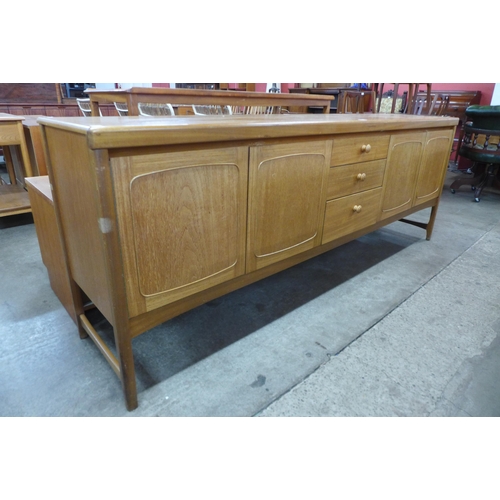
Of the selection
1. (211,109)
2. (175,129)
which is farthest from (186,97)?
(211,109)

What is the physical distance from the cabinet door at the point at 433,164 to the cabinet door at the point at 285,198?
36.7 inches

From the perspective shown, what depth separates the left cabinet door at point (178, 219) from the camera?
2.84ft

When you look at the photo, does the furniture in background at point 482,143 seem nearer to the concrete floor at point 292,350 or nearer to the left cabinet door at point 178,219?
the concrete floor at point 292,350

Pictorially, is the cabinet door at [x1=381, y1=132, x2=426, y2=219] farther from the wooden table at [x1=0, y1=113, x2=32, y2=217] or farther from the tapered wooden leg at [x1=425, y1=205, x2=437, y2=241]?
the wooden table at [x1=0, y1=113, x2=32, y2=217]

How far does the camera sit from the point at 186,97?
1.79 metres

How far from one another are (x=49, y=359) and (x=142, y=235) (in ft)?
2.15

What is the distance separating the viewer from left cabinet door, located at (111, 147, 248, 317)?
87 centimetres

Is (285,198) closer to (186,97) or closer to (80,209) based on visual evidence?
(80,209)

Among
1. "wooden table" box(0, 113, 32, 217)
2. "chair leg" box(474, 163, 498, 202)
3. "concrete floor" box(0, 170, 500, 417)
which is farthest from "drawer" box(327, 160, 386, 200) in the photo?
"chair leg" box(474, 163, 498, 202)

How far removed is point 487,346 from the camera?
1.38 metres

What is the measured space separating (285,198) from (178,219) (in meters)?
0.43

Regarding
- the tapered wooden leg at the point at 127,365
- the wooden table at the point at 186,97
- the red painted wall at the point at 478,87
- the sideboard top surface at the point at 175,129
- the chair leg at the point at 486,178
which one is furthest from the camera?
the red painted wall at the point at 478,87

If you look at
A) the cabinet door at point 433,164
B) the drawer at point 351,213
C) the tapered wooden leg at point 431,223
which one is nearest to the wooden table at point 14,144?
the drawer at point 351,213

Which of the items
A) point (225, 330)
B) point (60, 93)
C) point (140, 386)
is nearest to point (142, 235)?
point (140, 386)
